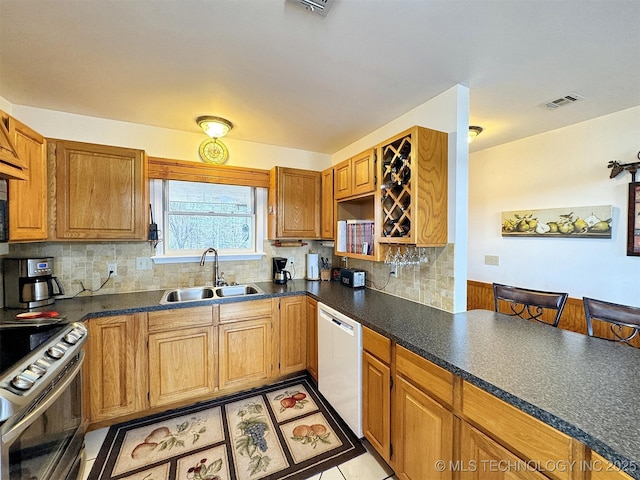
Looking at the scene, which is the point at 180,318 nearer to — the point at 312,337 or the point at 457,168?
the point at 312,337

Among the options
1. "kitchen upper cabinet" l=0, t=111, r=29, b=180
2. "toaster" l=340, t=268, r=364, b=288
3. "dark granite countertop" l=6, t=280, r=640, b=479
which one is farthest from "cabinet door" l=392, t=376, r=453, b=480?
"kitchen upper cabinet" l=0, t=111, r=29, b=180

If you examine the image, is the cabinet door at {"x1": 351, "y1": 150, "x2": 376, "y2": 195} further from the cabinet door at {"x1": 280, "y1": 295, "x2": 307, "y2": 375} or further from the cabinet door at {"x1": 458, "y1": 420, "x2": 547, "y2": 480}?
the cabinet door at {"x1": 458, "y1": 420, "x2": 547, "y2": 480}

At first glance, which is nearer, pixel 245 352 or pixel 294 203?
pixel 245 352

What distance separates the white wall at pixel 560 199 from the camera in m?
2.36

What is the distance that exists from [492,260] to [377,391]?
107 inches

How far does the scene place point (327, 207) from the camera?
3.00m

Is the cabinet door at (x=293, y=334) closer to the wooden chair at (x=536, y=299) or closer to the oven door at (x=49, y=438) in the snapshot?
the oven door at (x=49, y=438)

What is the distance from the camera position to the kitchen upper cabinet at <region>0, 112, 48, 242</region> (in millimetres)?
1722

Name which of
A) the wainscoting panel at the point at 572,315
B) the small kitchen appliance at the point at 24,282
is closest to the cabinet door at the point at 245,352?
the small kitchen appliance at the point at 24,282

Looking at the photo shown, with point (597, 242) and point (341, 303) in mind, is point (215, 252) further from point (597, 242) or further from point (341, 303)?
point (597, 242)

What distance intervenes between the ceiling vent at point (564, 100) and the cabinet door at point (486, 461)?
247 centimetres

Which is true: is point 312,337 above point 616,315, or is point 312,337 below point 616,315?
below

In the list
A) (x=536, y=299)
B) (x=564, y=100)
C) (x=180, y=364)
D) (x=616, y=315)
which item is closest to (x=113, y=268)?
(x=180, y=364)

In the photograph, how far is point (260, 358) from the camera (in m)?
2.49
